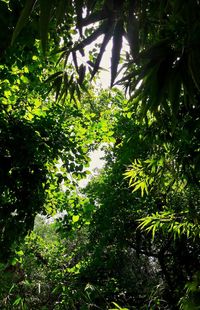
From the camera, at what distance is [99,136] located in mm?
5379

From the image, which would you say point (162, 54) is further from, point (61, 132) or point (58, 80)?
point (61, 132)

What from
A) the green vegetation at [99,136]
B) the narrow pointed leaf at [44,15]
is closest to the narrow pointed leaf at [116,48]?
the green vegetation at [99,136]

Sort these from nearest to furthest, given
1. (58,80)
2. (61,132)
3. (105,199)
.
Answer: (58,80)
(61,132)
(105,199)

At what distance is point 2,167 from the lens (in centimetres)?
368

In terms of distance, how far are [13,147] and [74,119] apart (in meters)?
1.70

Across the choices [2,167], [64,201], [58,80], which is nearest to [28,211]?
[2,167]

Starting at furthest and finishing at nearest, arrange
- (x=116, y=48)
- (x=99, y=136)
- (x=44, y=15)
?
(x=99, y=136) < (x=116, y=48) < (x=44, y=15)

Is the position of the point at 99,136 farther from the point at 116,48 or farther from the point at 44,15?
the point at 44,15

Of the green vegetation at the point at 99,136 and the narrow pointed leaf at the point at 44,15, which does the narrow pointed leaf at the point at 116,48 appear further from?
the narrow pointed leaf at the point at 44,15

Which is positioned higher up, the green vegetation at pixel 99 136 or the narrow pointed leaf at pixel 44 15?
the green vegetation at pixel 99 136

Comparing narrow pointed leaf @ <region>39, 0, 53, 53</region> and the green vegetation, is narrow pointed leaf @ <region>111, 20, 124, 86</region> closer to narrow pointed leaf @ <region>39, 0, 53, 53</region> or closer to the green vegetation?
the green vegetation

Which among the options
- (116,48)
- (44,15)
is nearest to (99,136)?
(116,48)

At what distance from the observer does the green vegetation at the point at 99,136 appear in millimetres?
1513

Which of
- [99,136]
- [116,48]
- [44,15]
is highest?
[99,136]
